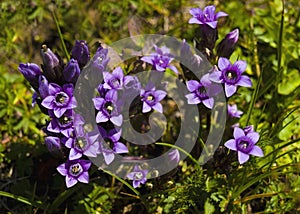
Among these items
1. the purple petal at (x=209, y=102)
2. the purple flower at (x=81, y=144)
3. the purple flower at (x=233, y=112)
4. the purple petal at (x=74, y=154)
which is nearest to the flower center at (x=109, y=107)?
the purple flower at (x=81, y=144)

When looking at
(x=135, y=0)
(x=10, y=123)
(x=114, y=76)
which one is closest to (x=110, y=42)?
(x=135, y=0)

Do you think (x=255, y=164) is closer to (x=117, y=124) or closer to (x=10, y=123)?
(x=117, y=124)

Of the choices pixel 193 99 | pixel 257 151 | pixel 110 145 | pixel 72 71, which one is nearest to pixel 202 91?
pixel 193 99

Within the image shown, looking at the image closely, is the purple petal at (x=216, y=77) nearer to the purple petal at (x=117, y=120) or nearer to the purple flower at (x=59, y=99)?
the purple petal at (x=117, y=120)

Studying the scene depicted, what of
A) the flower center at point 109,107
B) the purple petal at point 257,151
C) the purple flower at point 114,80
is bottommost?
the purple petal at point 257,151

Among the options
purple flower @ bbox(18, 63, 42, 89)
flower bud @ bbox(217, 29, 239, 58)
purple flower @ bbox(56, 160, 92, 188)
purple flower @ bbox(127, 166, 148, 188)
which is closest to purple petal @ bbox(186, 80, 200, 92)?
flower bud @ bbox(217, 29, 239, 58)

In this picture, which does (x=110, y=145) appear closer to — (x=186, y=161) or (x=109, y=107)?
(x=109, y=107)

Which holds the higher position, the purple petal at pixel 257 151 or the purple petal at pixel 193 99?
the purple petal at pixel 193 99
